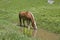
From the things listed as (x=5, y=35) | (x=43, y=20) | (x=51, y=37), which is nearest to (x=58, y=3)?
(x=43, y=20)

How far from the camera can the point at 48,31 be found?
17.0 meters

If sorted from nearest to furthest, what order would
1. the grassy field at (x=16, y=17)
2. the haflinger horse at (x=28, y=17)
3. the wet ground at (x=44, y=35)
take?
the grassy field at (x=16, y=17) → the wet ground at (x=44, y=35) → the haflinger horse at (x=28, y=17)

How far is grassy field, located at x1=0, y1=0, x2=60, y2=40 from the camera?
33.7 ft

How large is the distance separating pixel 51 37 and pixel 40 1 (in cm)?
1778

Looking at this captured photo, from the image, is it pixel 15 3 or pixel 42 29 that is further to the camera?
pixel 15 3

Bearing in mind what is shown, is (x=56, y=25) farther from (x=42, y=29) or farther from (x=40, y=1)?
(x=40, y=1)

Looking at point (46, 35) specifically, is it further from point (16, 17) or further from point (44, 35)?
point (16, 17)

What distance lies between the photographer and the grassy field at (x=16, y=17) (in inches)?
404

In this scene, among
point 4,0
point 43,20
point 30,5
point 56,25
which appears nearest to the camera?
point 56,25

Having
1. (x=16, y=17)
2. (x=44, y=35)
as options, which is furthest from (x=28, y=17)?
(x=16, y=17)

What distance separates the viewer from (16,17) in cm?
2203

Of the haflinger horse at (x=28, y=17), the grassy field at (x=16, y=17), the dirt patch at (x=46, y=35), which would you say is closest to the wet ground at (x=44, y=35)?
the dirt patch at (x=46, y=35)

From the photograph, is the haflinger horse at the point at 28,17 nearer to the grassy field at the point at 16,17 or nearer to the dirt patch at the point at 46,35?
the dirt patch at the point at 46,35

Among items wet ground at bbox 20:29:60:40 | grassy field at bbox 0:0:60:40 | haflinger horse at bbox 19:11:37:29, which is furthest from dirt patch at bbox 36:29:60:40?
haflinger horse at bbox 19:11:37:29
